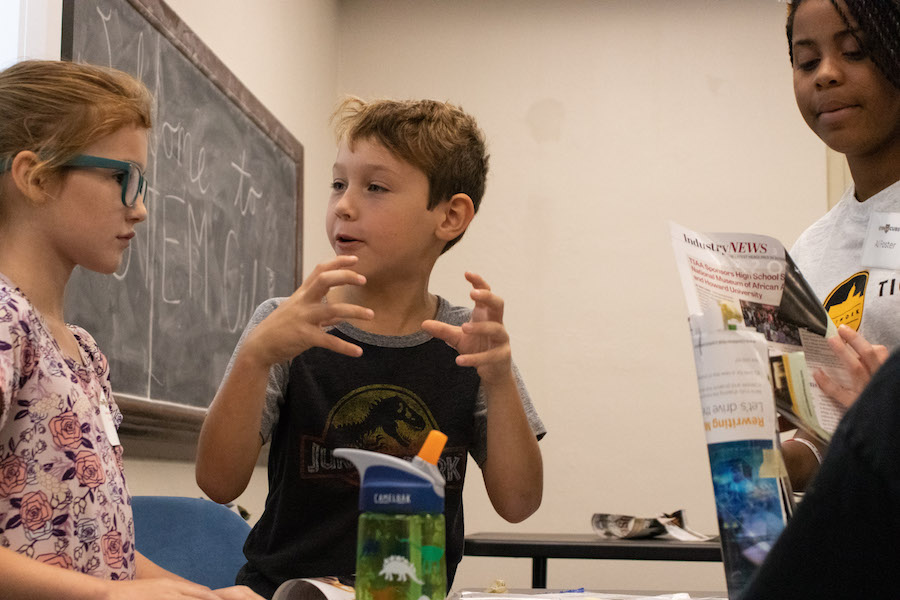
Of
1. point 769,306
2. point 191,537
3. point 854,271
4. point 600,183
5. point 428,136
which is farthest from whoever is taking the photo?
point 600,183

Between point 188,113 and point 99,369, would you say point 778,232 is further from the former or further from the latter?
point 99,369

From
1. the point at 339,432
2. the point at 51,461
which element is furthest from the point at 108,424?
the point at 339,432

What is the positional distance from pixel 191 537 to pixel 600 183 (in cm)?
289

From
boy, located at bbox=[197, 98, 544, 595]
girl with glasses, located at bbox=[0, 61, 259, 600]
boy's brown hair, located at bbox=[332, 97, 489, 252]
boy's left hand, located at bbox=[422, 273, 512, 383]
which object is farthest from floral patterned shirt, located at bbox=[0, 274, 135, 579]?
boy's brown hair, located at bbox=[332, 97, 489, 252]

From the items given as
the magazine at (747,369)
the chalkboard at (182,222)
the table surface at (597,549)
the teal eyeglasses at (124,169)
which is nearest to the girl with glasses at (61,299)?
the teal eyeglasses at (124,169)

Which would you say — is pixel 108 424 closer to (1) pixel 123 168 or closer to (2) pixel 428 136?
(1) pixel 123 168

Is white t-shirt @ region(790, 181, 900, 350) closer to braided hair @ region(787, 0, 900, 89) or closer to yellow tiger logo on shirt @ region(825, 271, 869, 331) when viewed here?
yellow tiger logo on shirt @ region(825, 271, 869, 331)

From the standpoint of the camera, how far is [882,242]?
1170mm

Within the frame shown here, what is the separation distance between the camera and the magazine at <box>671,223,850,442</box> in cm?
72

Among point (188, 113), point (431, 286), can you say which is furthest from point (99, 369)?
point (431, 286)

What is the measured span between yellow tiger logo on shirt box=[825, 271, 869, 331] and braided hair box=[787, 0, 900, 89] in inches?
10.4

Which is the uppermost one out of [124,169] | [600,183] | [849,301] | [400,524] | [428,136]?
[600,183]

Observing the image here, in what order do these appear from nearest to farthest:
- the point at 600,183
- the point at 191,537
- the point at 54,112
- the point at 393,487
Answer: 1. the point at 393,487
2. the point at 54,112
3. the point at 191,537
4. the point at 600,183

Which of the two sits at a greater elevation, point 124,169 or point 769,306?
point 124,169
